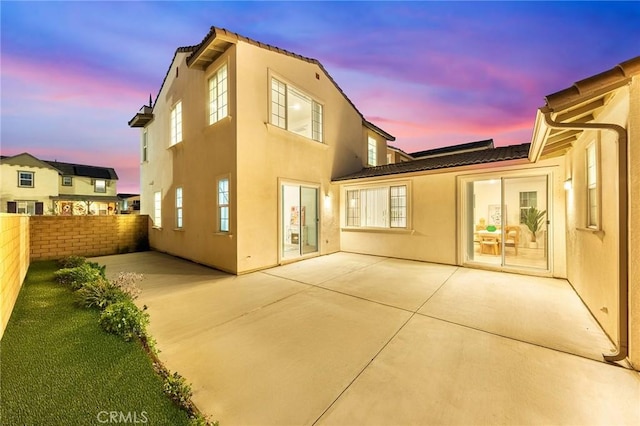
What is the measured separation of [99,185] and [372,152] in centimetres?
2925

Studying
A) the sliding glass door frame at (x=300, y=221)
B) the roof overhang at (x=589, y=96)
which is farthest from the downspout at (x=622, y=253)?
the sliding glass door frame at (x=300, y=221)

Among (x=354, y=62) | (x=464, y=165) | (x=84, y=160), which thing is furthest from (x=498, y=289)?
(x=84, y=160)

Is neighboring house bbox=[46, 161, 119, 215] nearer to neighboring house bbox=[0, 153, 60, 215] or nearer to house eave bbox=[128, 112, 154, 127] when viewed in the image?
neighboring house bbox=[0, 153, 60, 215]

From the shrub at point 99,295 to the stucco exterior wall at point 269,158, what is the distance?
8.17 ft

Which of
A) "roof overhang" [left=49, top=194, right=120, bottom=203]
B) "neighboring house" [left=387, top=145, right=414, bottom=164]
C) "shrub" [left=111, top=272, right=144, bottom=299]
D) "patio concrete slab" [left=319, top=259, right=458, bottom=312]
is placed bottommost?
"patio concrete slab" [left=319, top=259, right=458, bottom=312]

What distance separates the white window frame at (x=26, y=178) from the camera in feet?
61.9

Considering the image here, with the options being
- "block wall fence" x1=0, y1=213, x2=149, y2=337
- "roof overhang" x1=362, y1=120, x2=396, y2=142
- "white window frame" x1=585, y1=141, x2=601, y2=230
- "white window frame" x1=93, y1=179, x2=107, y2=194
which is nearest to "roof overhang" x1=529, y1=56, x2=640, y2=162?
"white window frame" x1=585, y1=141, x2=601, y2=230

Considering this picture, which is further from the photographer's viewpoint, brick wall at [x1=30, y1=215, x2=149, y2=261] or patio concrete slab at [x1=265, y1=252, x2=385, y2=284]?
brick wall at [x1=30, y1=215, x2=149, y2=261]

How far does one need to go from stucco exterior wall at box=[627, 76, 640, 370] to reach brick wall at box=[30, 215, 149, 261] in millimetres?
13296

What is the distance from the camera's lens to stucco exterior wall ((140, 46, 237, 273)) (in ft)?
20.5

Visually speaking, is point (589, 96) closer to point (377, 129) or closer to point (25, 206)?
point (377, 129)

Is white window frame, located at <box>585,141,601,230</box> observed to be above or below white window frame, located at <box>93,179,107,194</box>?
below

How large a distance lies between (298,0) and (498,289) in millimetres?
14387

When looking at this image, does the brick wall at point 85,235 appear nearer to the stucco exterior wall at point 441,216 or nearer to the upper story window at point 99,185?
the stucco exterior wall at point 441,216
